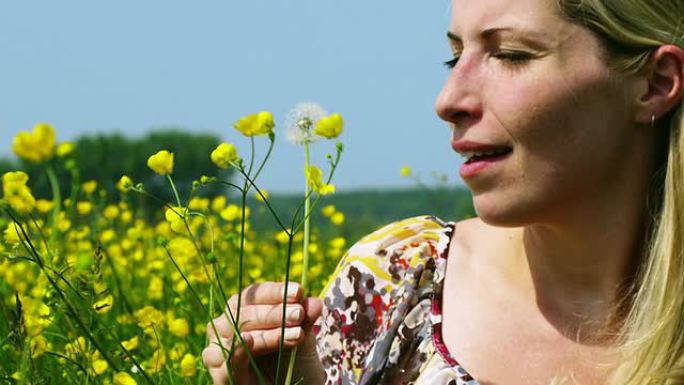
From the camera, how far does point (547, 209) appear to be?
1.84 m

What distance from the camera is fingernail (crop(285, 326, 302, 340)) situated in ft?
5.33

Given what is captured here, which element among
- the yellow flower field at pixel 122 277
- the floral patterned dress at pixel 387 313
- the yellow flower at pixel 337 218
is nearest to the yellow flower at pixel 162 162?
the yellow flower field at pixel 122 277

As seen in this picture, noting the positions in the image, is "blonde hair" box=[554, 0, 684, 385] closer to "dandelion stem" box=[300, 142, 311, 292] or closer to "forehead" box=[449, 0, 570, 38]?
"forehead" box=[449, 0, 570, 38]

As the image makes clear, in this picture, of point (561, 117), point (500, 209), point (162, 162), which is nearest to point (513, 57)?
point (561, 117)

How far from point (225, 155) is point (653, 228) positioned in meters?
0.88

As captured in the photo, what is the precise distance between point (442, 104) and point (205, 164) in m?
14.5

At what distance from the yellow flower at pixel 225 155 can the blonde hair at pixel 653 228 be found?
0.63 meters

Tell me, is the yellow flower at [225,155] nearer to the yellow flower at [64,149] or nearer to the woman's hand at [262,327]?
the woman's hand at [262,327]

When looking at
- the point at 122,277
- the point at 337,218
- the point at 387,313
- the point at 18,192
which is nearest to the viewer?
the point at 18,192

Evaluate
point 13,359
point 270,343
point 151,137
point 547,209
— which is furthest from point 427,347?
point 151,137

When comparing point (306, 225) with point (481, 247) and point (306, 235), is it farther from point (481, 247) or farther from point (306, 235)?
point (481, 247)

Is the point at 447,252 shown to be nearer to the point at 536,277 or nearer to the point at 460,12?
the point at 536,277

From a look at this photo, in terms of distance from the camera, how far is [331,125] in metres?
1.59

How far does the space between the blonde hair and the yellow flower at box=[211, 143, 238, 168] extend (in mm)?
626
